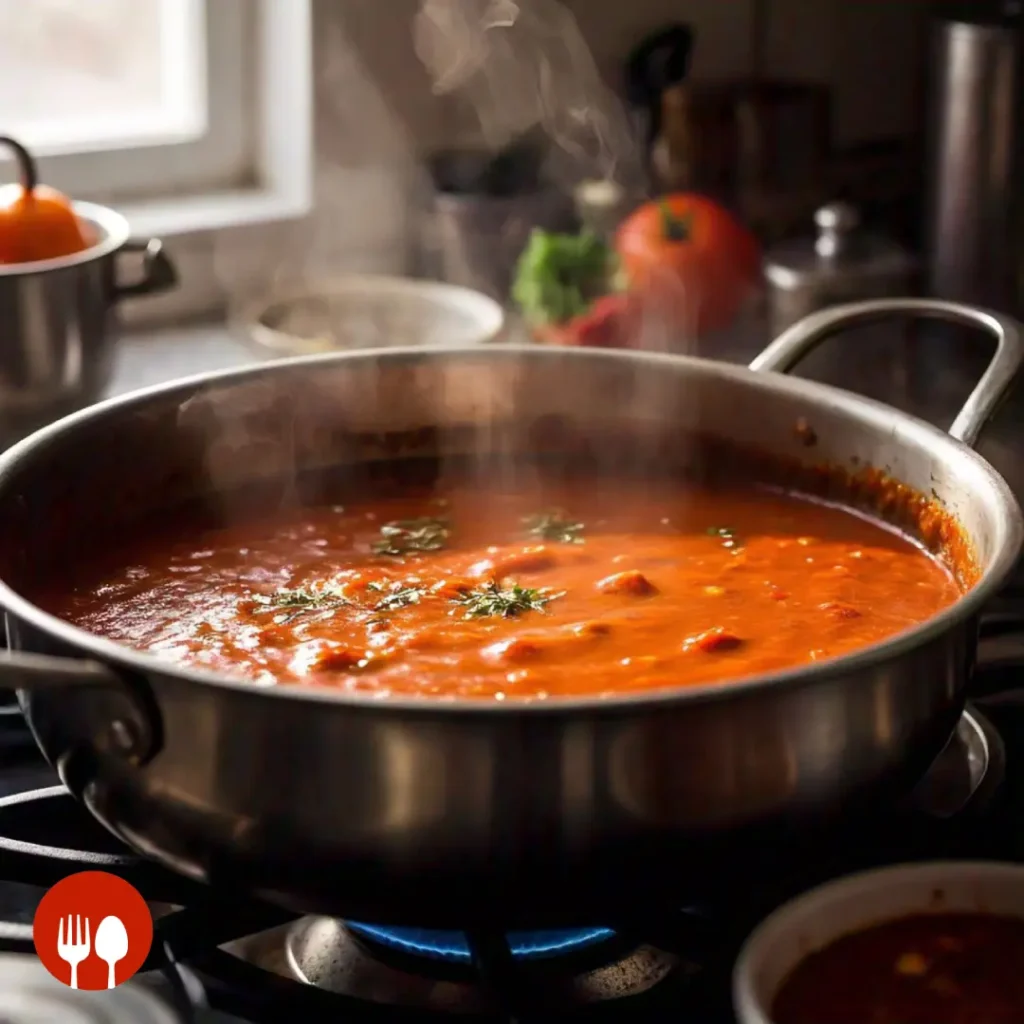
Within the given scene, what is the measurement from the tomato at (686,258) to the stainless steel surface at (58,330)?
652mm

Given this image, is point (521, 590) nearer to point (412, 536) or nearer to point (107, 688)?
point (412, 536)

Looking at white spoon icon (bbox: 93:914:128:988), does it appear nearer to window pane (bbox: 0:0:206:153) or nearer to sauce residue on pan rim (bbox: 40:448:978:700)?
sauce residue on pan rim (bbox: 40:448:978:700)

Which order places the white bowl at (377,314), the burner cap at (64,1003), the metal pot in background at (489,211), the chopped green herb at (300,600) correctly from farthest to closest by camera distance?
the metal pot in background at (489,211), the white bowl at (377,314), the chopped green herb at (300,600), the burner cap at (64,1003)

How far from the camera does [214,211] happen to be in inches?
78.4

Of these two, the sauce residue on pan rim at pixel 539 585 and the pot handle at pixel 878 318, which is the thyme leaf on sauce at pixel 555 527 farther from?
the pot handle at pixel 878 318

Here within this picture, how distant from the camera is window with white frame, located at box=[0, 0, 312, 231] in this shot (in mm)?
1945

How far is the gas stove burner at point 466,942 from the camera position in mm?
917

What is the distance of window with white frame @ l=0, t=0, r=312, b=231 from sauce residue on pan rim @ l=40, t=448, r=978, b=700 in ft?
2.48

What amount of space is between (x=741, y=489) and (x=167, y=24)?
1.05 metres

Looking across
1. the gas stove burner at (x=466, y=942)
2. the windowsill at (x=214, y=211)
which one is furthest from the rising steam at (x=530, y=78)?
the gas stove burner at (x=466, y=942)

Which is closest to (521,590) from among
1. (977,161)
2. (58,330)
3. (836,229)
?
(58,330)

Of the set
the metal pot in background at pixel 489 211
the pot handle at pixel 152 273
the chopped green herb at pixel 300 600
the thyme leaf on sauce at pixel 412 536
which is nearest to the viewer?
the chopped green herb at pixel 300 600

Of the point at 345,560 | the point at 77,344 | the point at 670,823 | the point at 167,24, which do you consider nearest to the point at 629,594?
the point at 345,560

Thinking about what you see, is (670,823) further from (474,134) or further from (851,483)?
(474,134)
